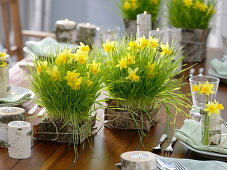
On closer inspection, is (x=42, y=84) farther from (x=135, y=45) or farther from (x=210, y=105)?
(x=210, y=105)

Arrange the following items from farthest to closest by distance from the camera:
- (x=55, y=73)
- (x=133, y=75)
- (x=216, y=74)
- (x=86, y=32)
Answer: (x=86, y=32), (x=216, y=74), (x=133, y=75), (x=55, y=73)

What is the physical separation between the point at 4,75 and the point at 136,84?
491 millimetres

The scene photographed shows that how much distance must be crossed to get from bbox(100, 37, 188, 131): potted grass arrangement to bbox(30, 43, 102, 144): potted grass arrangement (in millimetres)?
118

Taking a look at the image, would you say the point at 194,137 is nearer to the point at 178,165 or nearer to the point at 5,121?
the point at 178,165

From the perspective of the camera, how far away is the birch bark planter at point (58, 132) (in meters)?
1.67

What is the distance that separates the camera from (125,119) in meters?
1.81

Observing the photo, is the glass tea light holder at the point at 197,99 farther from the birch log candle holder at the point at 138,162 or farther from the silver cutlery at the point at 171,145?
the birch log candle holder at the point at 138,162

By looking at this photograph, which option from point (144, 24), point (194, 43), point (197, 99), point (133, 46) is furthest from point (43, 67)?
point (194, 43)

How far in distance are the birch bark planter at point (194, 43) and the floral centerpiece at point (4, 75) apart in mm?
1036

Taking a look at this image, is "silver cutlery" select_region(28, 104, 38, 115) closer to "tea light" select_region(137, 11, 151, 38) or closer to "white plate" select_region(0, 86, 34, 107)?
"white plate" select_region(0, 86, 34, 107)

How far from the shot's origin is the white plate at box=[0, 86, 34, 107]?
1.97 meters

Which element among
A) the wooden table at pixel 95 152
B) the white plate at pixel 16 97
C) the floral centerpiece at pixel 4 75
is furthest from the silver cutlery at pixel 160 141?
the floral centerpiece at pixel 4 75

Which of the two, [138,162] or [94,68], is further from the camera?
[94,68]

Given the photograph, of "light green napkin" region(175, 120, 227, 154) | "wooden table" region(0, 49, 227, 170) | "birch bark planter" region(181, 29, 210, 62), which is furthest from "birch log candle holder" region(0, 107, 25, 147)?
"birch bark planter" region(181, 29, 210, 62)
